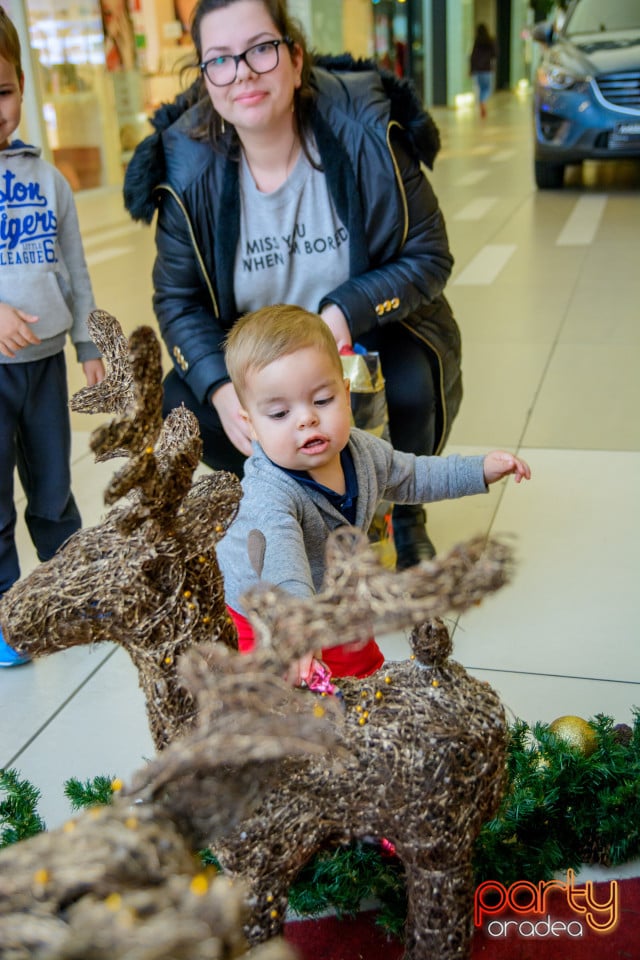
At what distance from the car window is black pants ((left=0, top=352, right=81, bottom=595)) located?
721 cm

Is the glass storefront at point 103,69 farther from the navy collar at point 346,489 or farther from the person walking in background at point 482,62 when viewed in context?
the navy collar at point 346,489

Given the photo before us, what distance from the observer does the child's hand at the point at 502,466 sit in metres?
1.61

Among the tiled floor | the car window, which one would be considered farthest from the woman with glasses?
the car window

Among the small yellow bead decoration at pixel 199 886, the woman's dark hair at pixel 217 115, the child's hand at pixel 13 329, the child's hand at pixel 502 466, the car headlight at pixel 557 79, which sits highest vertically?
the woman's dark hair at pixel 217 115

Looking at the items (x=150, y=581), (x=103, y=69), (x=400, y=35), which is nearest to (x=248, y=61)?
(x=150, y=581)

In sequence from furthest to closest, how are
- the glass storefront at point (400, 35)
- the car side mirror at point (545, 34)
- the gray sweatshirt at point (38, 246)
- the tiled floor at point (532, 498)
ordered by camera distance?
the glass storefront at point (400, 35) < the car side mirror at point (545, 34) < the gray sweatshirt at point (38, 246) < the tiled floor at point (532, 498)

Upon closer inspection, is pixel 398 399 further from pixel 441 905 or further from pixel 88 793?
pixel 441 905

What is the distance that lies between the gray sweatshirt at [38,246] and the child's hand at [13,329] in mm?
115

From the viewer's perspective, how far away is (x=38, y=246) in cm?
241

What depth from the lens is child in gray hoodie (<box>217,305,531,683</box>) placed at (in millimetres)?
1462

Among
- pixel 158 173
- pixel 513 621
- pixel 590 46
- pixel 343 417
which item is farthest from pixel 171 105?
pixel 590 46

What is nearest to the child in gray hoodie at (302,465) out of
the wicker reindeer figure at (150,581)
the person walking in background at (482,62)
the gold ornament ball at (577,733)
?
the wicker reindeer figure at (150,581)

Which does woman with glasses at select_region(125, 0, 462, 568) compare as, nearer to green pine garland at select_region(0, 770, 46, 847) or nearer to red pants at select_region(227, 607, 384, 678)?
red pants at select_region(227, 607, 384, 678)

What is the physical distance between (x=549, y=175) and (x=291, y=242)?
6.47 metres
